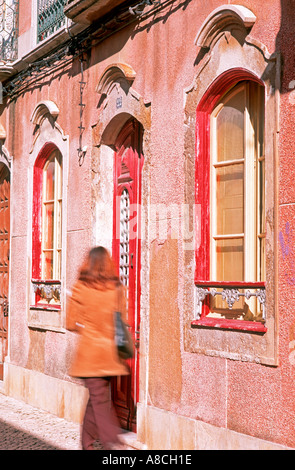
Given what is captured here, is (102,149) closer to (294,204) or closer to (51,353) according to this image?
(51,353)

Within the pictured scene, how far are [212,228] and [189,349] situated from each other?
113 centimetres

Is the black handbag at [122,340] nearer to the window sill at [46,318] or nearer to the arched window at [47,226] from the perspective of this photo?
the window sill at [46,318]

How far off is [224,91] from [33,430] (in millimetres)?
4620

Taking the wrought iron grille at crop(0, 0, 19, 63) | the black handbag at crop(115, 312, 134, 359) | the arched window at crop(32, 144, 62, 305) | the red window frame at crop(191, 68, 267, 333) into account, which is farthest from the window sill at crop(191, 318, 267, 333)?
the wrought iron grille at crop(0, 0, 19, 63)

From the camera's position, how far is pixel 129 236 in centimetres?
906

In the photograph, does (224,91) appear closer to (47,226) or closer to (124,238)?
(124,238)

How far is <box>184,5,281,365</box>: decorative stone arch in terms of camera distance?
20.5ft

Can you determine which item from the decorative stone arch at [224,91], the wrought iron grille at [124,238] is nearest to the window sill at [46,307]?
the wrought iron grille at [124,238]

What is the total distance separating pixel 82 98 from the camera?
10195mm

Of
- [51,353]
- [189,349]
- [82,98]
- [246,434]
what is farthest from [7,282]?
[246,434]

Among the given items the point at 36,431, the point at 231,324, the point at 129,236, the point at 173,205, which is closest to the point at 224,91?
the point at 173,205

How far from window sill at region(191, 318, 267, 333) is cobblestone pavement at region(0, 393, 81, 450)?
2.03m

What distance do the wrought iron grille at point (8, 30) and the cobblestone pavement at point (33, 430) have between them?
553 centimetres

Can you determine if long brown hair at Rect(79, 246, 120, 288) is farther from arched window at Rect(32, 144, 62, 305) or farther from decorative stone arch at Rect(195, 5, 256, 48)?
arched window at Rect(32, 144, 62, 305)
